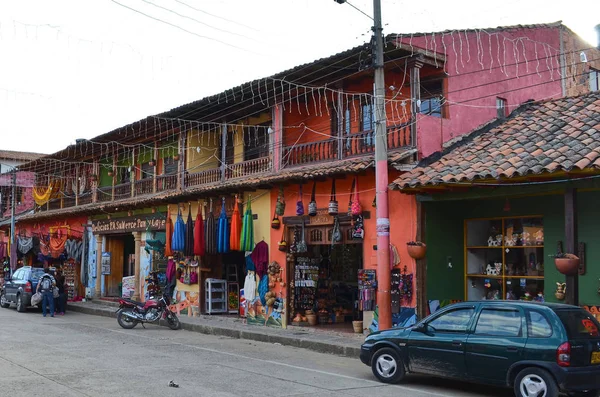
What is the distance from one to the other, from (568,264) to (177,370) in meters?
6.89

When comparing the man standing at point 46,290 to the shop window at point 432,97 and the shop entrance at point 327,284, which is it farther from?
the shop window at point 432,97

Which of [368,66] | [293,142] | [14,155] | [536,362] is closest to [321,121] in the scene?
[293,142]

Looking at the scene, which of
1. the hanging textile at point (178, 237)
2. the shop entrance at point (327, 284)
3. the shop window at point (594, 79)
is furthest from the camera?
the hanging textile at point (178, 237)

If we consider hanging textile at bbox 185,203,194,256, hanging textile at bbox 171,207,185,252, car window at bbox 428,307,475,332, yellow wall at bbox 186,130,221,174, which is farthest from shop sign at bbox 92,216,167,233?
car window at bbox 428,307,475,332

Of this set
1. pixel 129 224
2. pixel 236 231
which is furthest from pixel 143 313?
pixel 129 224

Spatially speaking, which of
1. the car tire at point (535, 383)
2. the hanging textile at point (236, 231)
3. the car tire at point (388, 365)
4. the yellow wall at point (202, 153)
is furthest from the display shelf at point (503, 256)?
the yellow wall at point (202, 153)

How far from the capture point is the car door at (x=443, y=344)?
30.9 ft

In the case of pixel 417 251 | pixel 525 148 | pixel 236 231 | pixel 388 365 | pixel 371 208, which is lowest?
pixel 388 365

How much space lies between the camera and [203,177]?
2148 cm

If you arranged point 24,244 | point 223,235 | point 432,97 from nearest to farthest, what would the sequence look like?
point 432,97
point 223,235
point 24,244

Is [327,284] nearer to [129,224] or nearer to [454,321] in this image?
[454,321]

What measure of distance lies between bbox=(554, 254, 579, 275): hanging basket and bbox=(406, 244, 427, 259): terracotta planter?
10.6 ft

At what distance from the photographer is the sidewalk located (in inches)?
557

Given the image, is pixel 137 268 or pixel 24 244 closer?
pixel 137 268
